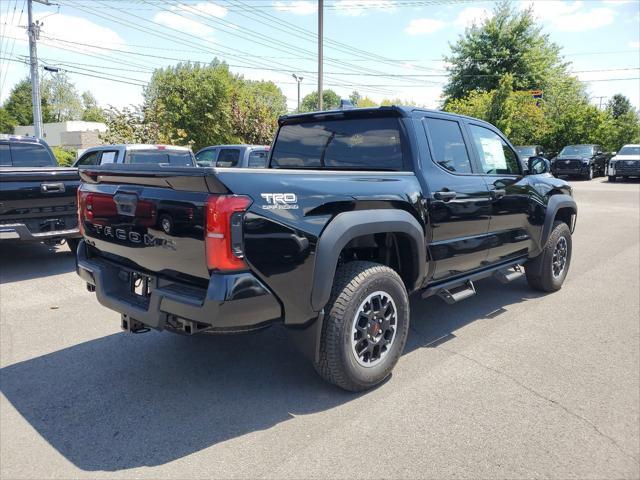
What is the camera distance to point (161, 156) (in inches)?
368

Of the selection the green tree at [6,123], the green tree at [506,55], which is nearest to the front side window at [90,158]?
the green tree at [506,55]

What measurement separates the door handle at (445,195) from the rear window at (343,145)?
372mm

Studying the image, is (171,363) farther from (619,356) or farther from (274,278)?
(619,356)

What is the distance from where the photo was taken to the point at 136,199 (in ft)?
10.0

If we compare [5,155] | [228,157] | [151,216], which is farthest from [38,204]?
[228,157]

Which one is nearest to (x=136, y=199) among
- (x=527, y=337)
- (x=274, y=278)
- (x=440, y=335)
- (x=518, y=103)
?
(x=274, y=278)

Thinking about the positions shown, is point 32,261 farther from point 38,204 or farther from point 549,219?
point 549,219

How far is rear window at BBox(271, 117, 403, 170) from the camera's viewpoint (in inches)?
158

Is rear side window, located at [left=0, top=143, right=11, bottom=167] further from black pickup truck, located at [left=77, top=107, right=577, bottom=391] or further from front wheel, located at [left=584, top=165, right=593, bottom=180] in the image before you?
front wheel, located at [left=584, top=165, right=593, bottom=180]

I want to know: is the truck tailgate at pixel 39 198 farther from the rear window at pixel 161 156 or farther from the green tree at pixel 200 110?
the green tree at pixel 200 110

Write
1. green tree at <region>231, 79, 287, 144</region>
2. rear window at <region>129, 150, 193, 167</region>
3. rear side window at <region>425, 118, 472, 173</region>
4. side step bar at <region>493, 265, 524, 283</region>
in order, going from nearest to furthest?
rear side window at <region>425, 118, 472, 173</region>, side step bar at <region>493, 265, 524, 283</region>, rear window at <region>129, 150, 193, 167</region>, green tree at <region>231, 79, 287, 144</region>

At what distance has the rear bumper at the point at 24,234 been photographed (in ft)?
20.0

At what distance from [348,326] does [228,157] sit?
9.56 metres

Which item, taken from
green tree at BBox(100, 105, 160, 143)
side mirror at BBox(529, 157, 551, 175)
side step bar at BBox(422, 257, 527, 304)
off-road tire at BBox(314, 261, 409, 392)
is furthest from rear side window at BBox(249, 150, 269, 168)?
green tree at BBox(100, 105, 160, 143)
